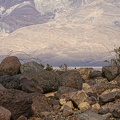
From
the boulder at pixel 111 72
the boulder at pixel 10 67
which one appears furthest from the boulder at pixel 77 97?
the boulder at pixel 111 72

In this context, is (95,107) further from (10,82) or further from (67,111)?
(10,82)

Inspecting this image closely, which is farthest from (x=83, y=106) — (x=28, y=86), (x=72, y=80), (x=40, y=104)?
(x=72, y=80)

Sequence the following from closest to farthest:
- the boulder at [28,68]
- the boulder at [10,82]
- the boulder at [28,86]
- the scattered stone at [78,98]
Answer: the scattered stone at [78,98] → the boulder at [28,86] → the boulder at [10,82] → the boulder at [28,68]

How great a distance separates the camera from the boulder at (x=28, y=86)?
15.3 metres

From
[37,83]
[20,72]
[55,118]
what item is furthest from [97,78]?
[55,118]

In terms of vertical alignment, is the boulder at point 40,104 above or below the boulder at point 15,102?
below

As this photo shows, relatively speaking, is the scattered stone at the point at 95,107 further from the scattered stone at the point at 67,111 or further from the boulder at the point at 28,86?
the boulder at the point at 28,86

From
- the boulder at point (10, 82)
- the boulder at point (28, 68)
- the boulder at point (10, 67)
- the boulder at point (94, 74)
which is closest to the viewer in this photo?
the boulder at point (10, 82)

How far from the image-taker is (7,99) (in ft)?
37.8

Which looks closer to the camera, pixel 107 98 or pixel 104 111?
pixel 104 111

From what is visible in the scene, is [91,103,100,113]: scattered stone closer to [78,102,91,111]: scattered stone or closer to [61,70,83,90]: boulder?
[78,102,91,111]: scattered stone

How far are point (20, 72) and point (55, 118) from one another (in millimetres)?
8370

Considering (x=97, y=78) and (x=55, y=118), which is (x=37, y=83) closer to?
(x=55, y=118)

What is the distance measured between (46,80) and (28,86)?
69.2 inches
